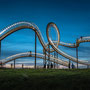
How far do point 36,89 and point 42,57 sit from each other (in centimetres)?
3863

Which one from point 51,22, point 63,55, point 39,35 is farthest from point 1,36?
point 63,55

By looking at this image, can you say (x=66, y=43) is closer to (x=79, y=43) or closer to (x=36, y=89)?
(x=79, y=43)

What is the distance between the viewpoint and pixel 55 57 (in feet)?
146

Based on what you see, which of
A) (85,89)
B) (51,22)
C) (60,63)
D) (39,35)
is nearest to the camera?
(85,89)

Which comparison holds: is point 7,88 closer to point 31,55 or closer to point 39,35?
point 39,35

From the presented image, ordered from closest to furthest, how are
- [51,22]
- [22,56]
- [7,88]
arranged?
[7,88]
[51,22]
[22,56]

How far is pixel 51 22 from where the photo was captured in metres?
40.8

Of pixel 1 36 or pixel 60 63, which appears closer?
pixel 1 36

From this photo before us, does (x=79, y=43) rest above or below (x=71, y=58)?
above

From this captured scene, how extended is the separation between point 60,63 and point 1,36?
17.5 metres

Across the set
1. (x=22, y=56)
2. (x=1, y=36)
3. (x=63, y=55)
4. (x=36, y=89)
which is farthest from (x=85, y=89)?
(x=22, y=56)

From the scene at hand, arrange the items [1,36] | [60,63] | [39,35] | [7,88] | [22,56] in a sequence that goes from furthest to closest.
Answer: [22,56]
[60,63]
[39,35]
[1,36]
[7,88]

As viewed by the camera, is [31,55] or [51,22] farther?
[31,55]

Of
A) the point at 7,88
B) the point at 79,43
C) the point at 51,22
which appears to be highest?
the point at 51,22
